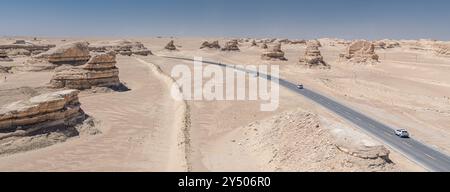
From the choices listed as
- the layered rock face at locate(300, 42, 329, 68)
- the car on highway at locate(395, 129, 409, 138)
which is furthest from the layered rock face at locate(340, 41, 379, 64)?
the car on highway at locate(395, 129, 409, 138)

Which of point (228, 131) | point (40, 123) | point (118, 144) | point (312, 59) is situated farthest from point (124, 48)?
point (118, 144)

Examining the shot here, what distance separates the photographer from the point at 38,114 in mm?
26422

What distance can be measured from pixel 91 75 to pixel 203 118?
15.9 meters

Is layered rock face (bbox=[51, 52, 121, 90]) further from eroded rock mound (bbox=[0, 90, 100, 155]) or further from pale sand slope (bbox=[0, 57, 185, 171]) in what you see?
eroded rock mound (bbox=[0, 90, 100, 155])

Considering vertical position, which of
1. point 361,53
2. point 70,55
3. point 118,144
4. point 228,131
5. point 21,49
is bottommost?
point 228,131

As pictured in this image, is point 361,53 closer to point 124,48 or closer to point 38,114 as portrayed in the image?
point 124,48

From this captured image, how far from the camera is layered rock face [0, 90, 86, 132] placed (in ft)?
82.0

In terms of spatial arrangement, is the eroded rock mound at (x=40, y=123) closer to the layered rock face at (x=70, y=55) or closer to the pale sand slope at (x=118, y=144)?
the pale sand slope at (x=118, y=144)

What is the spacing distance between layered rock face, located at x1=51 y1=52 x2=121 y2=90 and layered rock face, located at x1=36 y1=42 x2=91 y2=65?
9.53 m

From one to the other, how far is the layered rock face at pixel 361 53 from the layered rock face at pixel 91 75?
222ft
